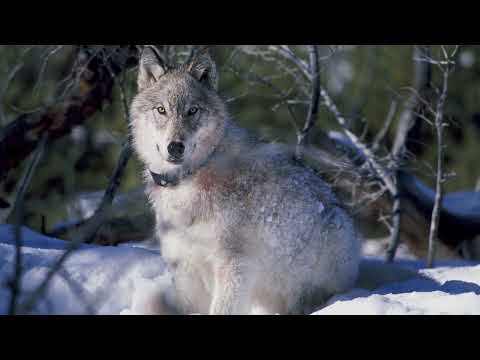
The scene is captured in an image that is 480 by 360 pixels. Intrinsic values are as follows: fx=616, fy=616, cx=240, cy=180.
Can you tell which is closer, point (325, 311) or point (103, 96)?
point (325, 311)

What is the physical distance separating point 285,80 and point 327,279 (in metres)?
11.8

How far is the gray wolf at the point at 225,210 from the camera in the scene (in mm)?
4219

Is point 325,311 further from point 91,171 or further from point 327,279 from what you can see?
point 91,171

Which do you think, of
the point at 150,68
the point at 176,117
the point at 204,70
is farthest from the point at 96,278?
the point at 204,70

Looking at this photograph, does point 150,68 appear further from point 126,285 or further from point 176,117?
point 126,285

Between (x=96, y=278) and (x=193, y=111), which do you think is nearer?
(x=193, y=111)

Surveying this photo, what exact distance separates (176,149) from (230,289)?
101 centimetres

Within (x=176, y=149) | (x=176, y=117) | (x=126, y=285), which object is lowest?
(x=126, y=285)

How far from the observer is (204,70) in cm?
462

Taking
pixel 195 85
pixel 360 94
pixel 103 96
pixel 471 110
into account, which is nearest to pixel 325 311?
pixel 195 85

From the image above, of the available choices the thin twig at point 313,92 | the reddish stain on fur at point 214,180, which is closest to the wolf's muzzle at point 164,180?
the reddish stain on fur at point 214,180

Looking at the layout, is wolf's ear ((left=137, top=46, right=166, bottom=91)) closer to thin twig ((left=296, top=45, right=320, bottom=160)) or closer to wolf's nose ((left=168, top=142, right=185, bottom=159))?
wolf's nose ((left=168, top=142, right=185, bottom=159))

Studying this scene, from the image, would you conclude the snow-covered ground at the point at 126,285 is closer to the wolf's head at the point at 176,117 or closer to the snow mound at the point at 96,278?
the snow mound at the point at 96,278

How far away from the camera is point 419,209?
848 cm
